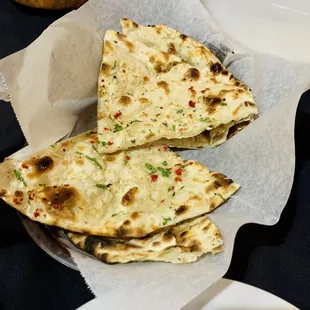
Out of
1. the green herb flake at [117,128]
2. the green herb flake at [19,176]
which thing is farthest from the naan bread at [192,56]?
the green herb flake at [19,176]

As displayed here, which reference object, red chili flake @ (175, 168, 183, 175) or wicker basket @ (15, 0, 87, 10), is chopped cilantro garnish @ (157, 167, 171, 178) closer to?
red chili flake @ (175, 168, 183, 175)

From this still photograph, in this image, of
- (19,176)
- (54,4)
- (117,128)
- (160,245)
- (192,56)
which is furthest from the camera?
(54,4)

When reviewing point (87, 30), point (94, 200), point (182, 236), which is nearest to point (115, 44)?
point (87, 30)

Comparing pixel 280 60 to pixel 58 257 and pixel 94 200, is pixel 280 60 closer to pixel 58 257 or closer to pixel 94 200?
pixel 94 200

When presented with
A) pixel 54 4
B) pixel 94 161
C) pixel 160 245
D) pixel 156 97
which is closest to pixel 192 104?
pixel 156 97

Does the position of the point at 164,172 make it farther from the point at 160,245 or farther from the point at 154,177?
the point at 160,245
